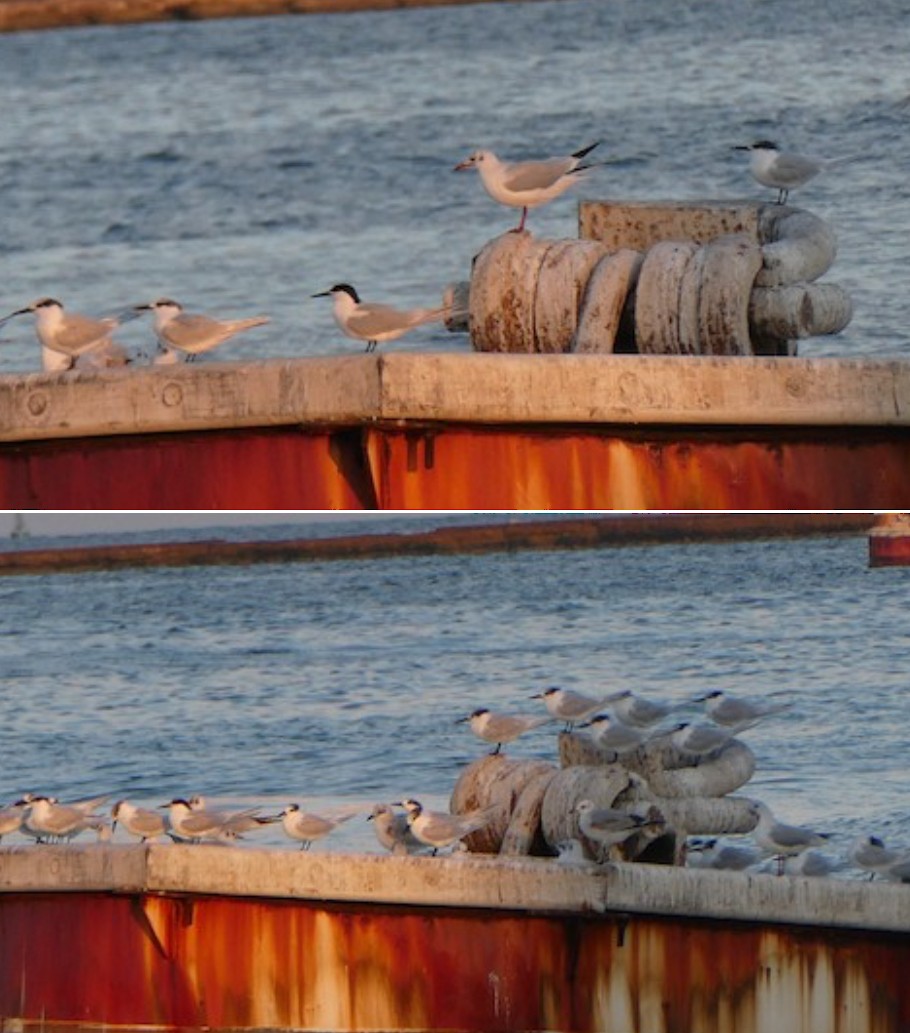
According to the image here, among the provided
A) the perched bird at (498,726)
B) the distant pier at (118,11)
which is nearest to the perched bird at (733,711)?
the perched bird at (498,726)

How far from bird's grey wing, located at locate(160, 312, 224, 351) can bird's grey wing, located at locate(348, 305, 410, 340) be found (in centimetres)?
64

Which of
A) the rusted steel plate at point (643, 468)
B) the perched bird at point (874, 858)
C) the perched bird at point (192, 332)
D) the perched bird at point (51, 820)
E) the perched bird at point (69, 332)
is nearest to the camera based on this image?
the rusted steel plate at point (643, 468)

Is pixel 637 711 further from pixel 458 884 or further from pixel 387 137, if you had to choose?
pixel 387 137

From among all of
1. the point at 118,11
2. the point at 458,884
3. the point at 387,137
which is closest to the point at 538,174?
the point at 458,884

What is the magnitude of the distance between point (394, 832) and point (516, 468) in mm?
2301

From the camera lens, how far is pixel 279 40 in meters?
63.5

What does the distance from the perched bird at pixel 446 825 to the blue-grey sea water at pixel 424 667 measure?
309cm

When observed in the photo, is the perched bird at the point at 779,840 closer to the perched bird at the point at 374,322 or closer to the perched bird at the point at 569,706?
the perched bird at the point at 569,706

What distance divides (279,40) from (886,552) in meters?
28.7

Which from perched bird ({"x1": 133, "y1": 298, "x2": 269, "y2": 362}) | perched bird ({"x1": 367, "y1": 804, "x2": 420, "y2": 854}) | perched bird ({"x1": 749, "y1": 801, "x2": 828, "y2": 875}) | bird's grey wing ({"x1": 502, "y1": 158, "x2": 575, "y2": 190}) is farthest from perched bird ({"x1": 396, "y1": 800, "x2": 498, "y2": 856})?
bird's grey wing ({"x1": 502, "y1": 158, "x2": 575, "y2": 190})

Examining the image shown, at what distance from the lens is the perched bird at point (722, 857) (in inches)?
381

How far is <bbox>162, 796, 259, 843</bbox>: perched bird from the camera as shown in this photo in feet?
35.2

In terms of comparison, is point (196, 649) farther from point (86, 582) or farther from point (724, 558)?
point (86, 582)

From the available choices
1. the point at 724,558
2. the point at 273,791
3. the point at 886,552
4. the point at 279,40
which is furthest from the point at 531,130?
the point at 273,791
